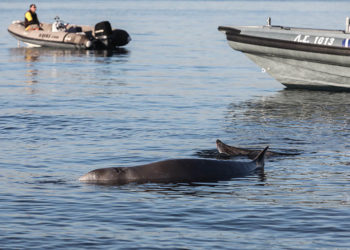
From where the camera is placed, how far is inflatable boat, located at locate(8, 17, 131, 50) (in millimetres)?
38500

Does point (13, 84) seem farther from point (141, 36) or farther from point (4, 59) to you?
point (141, 36)

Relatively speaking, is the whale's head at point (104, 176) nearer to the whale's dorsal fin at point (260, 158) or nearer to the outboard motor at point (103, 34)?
the whale's dorsal fin at point (260, 158)

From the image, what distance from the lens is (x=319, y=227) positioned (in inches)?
377

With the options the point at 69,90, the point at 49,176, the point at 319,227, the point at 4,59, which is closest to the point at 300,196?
the point at 319,227

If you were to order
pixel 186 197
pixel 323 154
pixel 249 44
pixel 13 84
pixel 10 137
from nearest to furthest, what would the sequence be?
pixel 186 197, pixel 323 154, pixel 10 137, pixel 249 44, pixel 13 84

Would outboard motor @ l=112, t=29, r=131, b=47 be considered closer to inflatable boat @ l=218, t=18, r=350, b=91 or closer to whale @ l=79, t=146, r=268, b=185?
inflatable boat @ l=218, t=18, r=350, b=91

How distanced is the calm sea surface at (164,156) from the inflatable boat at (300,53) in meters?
0.51

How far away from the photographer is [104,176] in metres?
11.8

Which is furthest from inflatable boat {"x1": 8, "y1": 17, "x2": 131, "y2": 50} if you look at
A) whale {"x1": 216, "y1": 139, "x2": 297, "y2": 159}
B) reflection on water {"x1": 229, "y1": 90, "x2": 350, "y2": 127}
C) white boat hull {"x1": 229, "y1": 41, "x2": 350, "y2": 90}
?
whale {"x1": 216, "y1": 139, "x2": 297, "y2": 159}

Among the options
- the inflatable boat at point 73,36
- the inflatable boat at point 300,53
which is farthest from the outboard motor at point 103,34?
the inflatable boat at point 300,53

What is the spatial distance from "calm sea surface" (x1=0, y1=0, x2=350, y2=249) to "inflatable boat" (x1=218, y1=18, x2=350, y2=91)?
51 cm

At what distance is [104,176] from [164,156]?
7.87 ft

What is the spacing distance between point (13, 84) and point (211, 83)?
6.53 metres

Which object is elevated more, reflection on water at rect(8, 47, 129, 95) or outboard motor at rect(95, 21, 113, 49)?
outboard motor at rect(95, 21, 113, 49)
